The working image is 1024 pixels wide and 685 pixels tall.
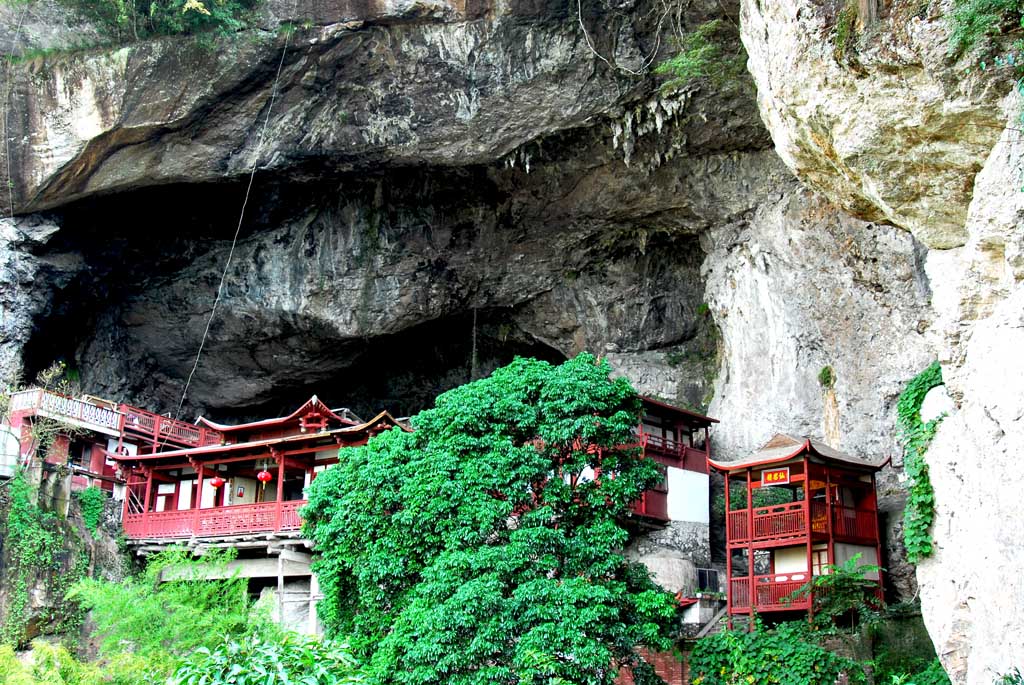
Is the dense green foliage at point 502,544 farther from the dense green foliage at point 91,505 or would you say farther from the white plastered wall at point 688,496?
the dense green foliage at point 91,505

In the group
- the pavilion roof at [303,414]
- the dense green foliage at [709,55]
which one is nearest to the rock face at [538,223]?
the dense green foliage at [709,55]

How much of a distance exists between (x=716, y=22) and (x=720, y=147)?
4.88 meters

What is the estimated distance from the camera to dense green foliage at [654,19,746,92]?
20.1 meters

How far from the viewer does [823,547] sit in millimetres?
19219

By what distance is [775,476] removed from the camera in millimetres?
19906

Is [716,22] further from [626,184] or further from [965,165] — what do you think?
[965,165]

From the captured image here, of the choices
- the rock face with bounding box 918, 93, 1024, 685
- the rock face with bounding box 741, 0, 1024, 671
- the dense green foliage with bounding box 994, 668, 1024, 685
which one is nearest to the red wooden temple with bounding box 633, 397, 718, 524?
the rock face with bounding box 741, 0, 1024, 671

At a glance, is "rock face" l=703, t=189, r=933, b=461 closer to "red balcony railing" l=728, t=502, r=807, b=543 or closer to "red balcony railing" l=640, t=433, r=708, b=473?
"red balcony railing" l=640, t=433, r=708, b=473

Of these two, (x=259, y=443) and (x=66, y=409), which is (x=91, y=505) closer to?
(x=66, y=409)

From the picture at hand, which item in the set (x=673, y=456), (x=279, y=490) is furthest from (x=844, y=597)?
(x=279, y=490)

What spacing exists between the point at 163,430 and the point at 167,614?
11219 mm

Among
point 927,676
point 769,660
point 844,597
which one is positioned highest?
point 844,597

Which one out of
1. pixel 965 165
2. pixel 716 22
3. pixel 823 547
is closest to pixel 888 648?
pixel 823 547

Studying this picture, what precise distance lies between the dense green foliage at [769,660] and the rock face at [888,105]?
6.97 m
